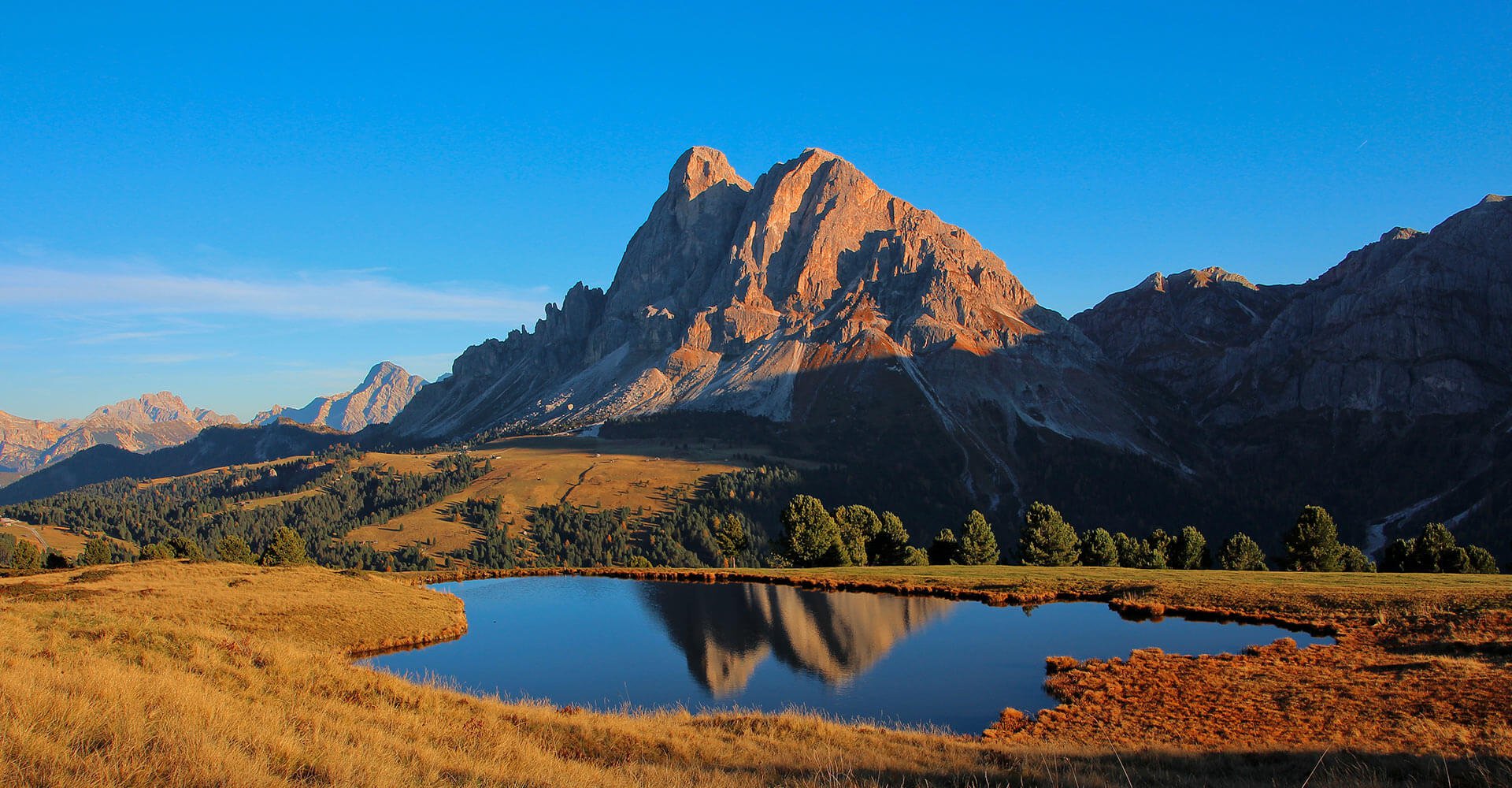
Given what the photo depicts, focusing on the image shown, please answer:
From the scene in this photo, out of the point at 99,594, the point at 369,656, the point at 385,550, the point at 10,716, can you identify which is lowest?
the point at 385,550

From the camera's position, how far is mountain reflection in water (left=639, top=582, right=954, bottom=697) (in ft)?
131

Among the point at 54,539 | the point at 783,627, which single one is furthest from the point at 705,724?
the point at 54,539

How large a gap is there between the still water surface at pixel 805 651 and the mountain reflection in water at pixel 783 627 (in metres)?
0.15

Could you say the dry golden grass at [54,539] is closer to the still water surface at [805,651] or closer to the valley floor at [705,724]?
the still water surface at [805,651]

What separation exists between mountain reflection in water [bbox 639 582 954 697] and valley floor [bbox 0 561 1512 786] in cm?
1084

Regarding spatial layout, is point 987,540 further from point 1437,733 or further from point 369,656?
point 1437,733

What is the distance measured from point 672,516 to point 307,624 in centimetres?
15483

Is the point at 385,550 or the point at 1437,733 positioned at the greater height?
the point at 1437,733

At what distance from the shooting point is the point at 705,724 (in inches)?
914

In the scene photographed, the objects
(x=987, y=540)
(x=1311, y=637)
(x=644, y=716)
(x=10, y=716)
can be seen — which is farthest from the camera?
(x=987, y=540)

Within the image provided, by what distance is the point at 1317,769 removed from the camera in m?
16.8

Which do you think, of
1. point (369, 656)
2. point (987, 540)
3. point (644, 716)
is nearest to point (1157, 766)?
point (644, 716)

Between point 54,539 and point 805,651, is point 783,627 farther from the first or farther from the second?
point 54,539

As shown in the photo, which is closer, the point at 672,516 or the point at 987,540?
the point at 987,540
